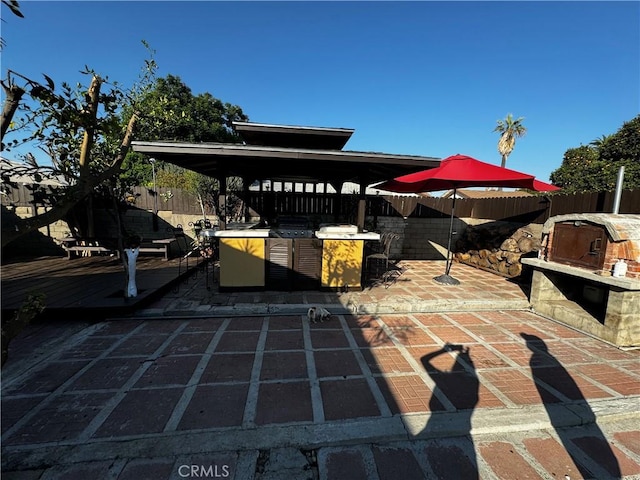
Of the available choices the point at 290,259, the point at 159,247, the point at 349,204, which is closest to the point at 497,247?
the point at 349,204

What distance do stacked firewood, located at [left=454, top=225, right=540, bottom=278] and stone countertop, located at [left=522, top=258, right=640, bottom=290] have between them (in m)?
2.04

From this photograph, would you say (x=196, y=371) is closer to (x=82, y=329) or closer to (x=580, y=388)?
(x=82, y=329)

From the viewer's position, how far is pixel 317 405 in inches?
105

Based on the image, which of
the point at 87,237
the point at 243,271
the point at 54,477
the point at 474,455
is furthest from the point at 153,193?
the point at 474,455

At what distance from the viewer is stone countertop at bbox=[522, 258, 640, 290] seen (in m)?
3.88

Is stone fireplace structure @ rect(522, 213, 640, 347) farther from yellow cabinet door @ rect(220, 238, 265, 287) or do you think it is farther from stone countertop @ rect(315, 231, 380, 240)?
yellow cabinet door @ rect(220, 238, 265, 287)

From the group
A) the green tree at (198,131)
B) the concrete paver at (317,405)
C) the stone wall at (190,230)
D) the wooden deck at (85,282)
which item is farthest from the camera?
the green tree at (198,131)

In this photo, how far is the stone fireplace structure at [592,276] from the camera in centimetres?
404

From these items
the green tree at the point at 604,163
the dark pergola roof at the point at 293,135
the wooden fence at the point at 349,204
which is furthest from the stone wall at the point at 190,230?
the green tree at the point at 604,163

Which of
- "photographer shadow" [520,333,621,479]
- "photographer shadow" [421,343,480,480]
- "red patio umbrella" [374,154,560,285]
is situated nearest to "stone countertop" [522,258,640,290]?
"photographer shadow" [520,333,621,479]

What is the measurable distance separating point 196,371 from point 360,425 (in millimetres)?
1980

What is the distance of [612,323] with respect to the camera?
13.5 feet

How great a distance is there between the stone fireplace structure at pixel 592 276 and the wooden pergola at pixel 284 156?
272 cm

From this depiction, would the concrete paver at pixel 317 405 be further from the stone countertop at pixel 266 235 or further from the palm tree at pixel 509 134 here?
the palm tree at pixel 509 134
